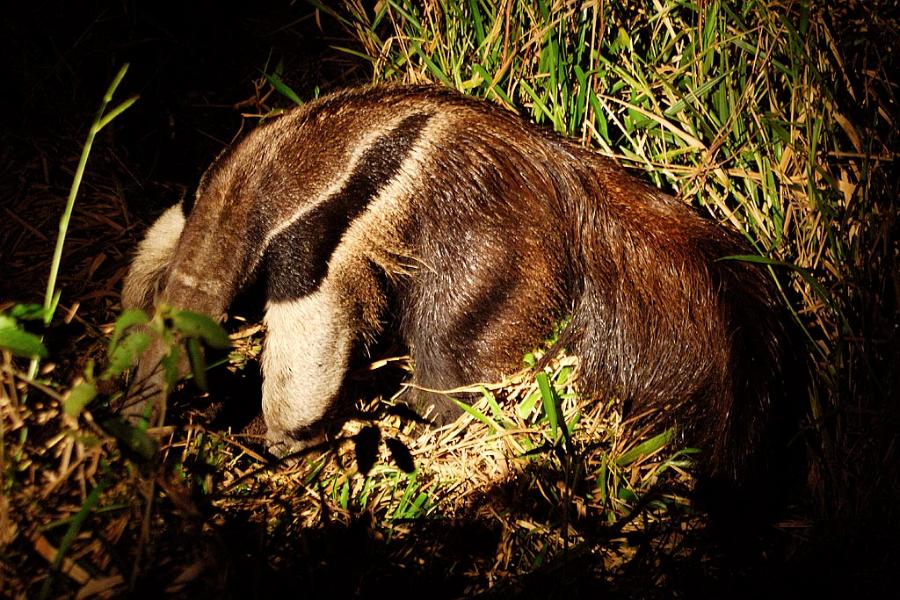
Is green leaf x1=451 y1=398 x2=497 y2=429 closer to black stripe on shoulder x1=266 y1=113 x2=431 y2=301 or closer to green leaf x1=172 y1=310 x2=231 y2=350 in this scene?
black stripe on shoulder x1=266 y1=113 x2=431 y2=301

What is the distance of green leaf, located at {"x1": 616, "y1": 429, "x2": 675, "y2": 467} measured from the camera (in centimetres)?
263

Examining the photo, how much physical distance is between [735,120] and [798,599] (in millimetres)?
2108

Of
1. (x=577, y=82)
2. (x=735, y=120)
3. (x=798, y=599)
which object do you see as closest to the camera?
(x=798, y=599)

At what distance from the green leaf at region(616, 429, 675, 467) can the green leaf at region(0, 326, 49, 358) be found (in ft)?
7.65

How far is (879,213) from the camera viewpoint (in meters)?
2.24

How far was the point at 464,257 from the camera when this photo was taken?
8.82 feet

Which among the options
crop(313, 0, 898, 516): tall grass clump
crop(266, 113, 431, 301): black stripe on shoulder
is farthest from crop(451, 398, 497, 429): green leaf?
crop(313, 0, 898, 516): tall grass clump

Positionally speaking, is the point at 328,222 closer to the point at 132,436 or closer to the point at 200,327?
the point at 200,327

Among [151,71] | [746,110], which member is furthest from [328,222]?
[151,71]

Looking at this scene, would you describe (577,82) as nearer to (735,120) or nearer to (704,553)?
(735,120)

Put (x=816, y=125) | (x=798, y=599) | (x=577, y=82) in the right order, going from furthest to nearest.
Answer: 1. (x=577, y=82)
2. (x=816, y=125)
3. (x=798, y=599)

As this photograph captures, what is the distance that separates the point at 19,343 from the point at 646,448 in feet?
8.01

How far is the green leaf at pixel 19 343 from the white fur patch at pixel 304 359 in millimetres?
1196

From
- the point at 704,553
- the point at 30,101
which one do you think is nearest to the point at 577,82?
the point at 704,553
